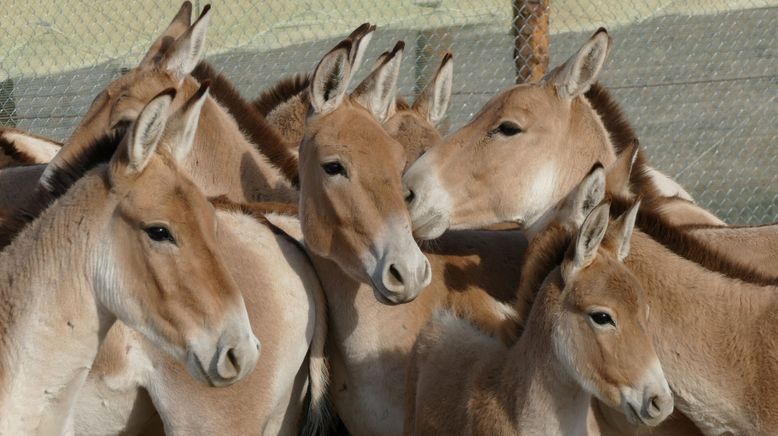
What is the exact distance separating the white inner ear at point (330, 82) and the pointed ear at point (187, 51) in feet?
2.80

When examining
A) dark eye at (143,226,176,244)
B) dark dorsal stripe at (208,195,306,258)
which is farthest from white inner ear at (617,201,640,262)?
dark eye at (143,226,176,244)

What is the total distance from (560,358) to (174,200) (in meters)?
1.78

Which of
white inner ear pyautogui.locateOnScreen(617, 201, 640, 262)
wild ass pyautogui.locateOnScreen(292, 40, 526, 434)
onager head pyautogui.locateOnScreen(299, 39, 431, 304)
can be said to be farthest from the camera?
wild ass pyautogui.locateOnScreen(292, 40, 526, 434)

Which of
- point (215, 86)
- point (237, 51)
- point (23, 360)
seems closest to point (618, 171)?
point (215, 86)

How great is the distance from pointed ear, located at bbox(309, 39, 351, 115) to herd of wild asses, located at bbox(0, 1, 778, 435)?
0.04ft

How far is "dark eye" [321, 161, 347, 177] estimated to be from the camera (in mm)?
5641

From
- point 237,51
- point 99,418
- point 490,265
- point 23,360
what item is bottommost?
point 237,51

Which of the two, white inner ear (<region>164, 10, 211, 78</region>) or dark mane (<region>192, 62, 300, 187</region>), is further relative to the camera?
dark mane (<region>192, 62, 300, 187</region>)

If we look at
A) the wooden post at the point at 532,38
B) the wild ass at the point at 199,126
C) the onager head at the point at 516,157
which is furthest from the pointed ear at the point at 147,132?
the wooden post at the point at 532,38

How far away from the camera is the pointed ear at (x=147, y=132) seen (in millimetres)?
4195

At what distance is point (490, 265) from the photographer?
252 inches

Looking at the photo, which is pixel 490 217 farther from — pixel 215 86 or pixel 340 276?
pixel 215 86

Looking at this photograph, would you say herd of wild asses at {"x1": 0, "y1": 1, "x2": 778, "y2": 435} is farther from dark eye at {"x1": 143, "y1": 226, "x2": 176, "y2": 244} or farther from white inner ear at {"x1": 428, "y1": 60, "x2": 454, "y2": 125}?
white inner ear at {"x1": 428, "y1": 60, "x2": 454, "y2": 125}

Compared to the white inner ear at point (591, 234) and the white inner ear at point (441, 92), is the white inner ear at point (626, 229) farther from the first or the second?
the white inner ear at point (441, 92)
